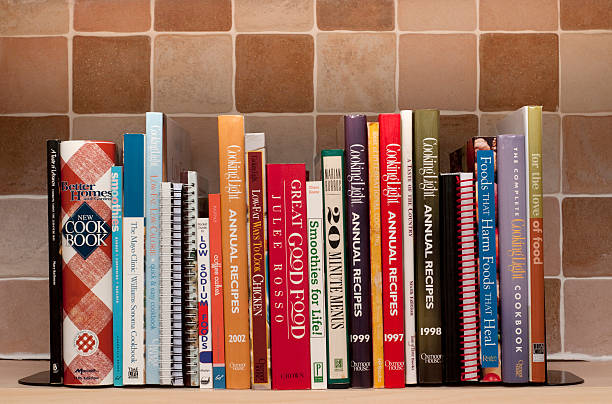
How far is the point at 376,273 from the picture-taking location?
2.46 feet

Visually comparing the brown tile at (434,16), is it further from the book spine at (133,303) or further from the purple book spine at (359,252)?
the book spine at (133,303)

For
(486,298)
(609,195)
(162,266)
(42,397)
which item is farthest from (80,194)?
(609,195)

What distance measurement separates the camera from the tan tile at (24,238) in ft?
3.18

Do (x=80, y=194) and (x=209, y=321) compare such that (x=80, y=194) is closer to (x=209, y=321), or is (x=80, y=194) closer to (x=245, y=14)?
(x=209, y=321)

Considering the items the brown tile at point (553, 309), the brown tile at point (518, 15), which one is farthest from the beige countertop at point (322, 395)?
the brown tile at point (518, 15)

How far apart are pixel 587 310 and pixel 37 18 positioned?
1.07m

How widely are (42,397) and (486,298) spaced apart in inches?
23.0

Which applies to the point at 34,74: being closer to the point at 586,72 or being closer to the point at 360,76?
the point at 360,76

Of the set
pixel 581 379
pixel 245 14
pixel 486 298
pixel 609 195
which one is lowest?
pixel 581 379

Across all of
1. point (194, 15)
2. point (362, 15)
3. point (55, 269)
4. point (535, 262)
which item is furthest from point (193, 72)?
point (535, 262)

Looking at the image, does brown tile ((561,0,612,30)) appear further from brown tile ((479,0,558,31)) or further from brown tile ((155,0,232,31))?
brown tile ((155,0,232,31))

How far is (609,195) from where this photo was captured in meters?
0.97

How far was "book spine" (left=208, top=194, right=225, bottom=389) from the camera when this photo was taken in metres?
0.75

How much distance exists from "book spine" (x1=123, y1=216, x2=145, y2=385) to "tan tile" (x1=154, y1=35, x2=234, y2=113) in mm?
307
